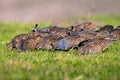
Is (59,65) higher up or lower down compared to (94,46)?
higher up

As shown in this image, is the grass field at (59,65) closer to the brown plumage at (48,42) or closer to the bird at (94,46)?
the bird at (94,46)

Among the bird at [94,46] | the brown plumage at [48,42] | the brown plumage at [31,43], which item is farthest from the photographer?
the brown plumage at [31,43]

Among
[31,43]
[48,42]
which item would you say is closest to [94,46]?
[48,42]

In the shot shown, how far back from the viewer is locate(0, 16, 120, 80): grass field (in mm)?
8906

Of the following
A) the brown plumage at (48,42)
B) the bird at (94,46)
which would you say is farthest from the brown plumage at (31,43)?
the bird at (94,46)

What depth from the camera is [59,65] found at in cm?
1070

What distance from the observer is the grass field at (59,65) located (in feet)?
29.2

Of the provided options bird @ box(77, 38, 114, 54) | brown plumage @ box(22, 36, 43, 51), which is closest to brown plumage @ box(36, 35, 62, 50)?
brown plumage @ box(22, 36, 43, 51)

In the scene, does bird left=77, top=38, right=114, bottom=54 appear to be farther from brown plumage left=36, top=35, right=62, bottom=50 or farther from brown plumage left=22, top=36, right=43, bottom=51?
brown plumage left=22, top=36, right=43, bottom=51

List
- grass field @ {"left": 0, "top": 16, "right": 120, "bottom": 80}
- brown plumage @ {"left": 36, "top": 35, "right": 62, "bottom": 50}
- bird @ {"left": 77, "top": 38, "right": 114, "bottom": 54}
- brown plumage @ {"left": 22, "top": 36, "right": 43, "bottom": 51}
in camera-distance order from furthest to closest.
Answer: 1. brown plumage @ {"left": 22, "top": 36, "right": 43, "bottom": 51}
2. brown plumage @ {"left": 36, "top": 35, "right": 62, "bottom": 50}
3. bird @ {"left": 77, "top": 38, "right": 114, "bottom": 54}
4. grass field @ {"left": 0, "top": 16, "right": 120, "bottom": 80}

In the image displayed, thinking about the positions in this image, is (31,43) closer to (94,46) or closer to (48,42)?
(48,42)

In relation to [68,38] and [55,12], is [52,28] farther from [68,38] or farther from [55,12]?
[55,12]

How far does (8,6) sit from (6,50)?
3543 centimetres

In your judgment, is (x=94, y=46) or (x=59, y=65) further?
(x=94, y=46)
